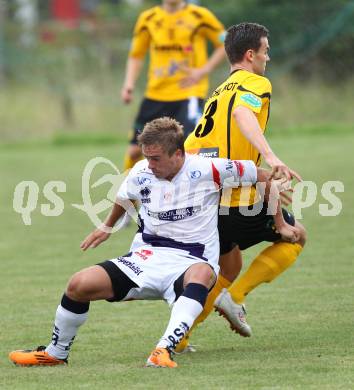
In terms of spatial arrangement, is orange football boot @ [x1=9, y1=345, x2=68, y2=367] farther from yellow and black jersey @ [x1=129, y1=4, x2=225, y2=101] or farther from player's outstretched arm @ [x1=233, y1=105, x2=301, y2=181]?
yellow and black jersey @ [x1=129, y1=4, x2=225, y2=101]

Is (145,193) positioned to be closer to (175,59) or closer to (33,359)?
(33,359)

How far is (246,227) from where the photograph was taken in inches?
229

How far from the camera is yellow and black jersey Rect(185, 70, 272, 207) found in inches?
224

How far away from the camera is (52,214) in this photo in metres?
11.4

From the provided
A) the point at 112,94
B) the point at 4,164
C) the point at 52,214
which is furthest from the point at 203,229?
the point at 112,94

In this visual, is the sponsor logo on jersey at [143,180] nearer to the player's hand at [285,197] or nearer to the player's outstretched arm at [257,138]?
the player's outstretched arm at [257,138]

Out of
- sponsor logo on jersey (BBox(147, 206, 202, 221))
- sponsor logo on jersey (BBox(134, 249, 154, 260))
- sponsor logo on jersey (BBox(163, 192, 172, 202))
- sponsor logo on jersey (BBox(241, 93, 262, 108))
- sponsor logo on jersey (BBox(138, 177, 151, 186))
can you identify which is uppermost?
sponsor logo on jersey (BBox(241, 93, 262, 108))

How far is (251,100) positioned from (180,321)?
129 cm

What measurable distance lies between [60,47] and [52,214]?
35.2 feet

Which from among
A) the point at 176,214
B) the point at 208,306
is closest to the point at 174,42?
the point at 208,306

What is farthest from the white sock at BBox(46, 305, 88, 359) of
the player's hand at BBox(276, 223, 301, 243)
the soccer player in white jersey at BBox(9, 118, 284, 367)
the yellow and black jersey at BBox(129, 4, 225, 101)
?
the yellow and black jersey at BBox(129, 4, 225, 101)

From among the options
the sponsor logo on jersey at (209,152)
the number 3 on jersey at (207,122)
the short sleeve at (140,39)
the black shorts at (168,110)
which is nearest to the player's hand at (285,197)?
the sponsor logo on jersey at (209,152)

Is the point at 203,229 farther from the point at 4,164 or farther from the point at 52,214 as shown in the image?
the point at 4,164

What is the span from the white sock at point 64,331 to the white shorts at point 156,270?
0.87ft
